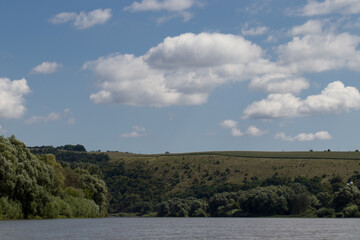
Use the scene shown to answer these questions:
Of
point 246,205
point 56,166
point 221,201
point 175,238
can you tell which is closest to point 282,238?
point 175,238

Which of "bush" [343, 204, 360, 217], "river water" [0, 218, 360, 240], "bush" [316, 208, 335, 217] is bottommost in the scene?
"bush" [316, 208, 335, 217]

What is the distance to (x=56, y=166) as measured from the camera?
5389 inches

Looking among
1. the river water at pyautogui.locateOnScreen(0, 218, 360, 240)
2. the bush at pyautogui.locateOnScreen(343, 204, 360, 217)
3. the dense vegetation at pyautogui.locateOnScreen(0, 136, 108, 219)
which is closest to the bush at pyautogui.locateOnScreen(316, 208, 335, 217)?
the bush at pyautogui.locateOnScreen(343, 204, 360, 217)

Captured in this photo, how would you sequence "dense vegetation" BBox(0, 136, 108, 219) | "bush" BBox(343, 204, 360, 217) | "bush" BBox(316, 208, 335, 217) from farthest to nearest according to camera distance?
"bush" BBox(316, 208, 335, 217) < "bush" BBox(343, 204, 360, 217) < "dense vegetation" BBox(0, 136, 108, 219)

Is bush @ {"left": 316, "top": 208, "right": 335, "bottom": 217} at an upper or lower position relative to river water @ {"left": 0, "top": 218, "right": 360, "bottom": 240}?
lower

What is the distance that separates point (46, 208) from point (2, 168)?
58.4ft

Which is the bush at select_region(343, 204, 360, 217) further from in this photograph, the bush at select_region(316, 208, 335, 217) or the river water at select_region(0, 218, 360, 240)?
the river water at select_region(0, 218, 360, 240)

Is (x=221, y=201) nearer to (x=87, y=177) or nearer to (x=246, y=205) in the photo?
(x=246, y=205)

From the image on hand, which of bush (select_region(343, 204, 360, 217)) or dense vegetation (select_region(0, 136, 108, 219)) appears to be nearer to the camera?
dense vegetation (select_region(0, 136, 108, 219))

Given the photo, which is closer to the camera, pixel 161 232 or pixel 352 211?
pixel 161 232

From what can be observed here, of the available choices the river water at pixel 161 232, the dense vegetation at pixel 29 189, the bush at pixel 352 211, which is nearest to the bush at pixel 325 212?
the bush at pixel 352 211

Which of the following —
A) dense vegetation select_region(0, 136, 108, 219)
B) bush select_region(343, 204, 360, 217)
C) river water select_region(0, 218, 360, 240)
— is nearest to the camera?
river water select_region(0, 218, 360, 240)

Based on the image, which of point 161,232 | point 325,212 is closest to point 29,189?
point 161,232

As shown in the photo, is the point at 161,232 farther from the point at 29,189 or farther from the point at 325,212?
the point at 325,212
